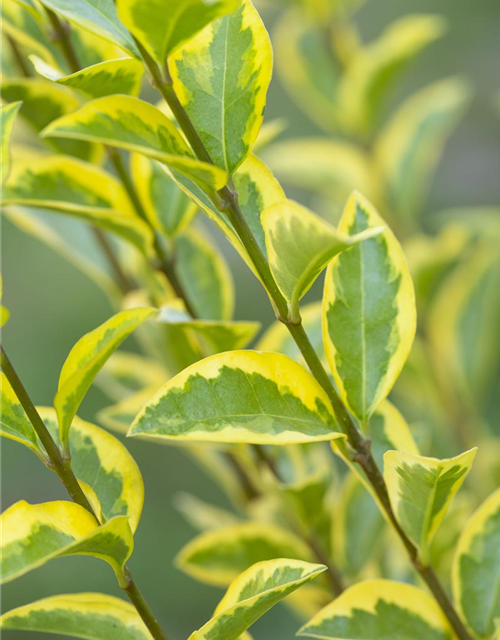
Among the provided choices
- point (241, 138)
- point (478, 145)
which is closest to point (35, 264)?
point (478, 145)

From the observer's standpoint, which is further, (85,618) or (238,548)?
(238,548)

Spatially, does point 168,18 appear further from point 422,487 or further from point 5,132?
point 422,487

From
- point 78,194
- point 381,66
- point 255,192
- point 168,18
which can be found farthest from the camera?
point 381,66

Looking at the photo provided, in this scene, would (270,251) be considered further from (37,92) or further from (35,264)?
(35,264)

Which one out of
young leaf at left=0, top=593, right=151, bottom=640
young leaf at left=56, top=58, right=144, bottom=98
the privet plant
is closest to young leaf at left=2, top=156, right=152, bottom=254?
the privet plant

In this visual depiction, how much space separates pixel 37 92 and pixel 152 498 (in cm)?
127

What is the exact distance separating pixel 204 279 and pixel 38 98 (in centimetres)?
18

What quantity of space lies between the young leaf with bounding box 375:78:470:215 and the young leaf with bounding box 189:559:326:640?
25.4 inches

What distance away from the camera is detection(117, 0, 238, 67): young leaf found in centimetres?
31

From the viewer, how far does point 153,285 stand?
0.62m

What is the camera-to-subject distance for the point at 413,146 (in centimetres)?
96

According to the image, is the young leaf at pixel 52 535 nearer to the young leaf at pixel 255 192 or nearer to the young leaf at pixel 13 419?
the young leaf at pixel 13 419

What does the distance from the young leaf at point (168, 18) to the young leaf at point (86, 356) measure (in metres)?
0.12

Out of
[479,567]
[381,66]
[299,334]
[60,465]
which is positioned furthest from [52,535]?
[381,66]
